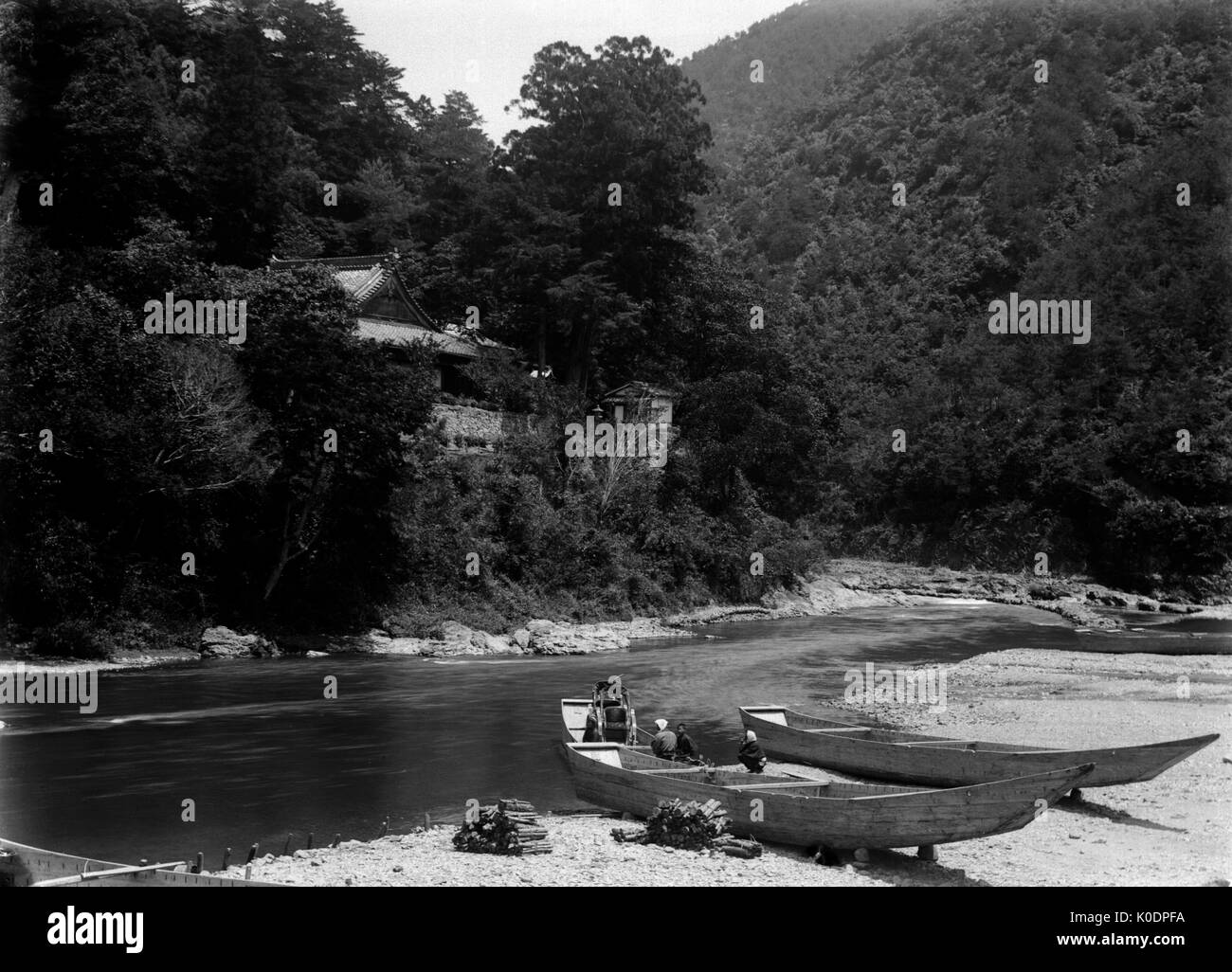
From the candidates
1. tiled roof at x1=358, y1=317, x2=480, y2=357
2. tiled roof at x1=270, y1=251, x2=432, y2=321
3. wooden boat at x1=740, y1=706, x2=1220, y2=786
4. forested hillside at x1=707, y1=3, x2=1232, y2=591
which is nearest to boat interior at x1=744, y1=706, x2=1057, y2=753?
wooden boat at x1=740, y1=706, x2=1220, y2=786

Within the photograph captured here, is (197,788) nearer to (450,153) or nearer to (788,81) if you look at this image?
(450,153)

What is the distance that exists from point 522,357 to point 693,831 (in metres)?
38.9

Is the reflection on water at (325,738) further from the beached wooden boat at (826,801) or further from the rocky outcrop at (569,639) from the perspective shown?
the beached wooden boat at (826,801)

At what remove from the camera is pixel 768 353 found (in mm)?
59312

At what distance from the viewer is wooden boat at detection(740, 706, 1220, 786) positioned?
17.6 meters

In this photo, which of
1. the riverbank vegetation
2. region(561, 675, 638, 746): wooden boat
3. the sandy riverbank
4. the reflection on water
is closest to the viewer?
the sandy riverbank

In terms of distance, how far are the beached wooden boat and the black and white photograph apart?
72mm

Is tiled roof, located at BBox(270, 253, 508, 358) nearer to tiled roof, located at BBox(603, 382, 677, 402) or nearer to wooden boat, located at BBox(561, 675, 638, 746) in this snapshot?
tiled roof, located at BBox(603, 382, 677, 402)

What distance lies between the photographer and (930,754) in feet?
62.3

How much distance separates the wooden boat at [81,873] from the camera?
11805mm

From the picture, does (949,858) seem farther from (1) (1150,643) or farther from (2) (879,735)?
(1) (1150,643)

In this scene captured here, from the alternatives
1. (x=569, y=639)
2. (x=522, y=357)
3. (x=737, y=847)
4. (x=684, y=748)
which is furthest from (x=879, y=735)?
(x=522, y=357)

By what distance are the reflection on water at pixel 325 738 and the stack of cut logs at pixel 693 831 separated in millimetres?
2944
